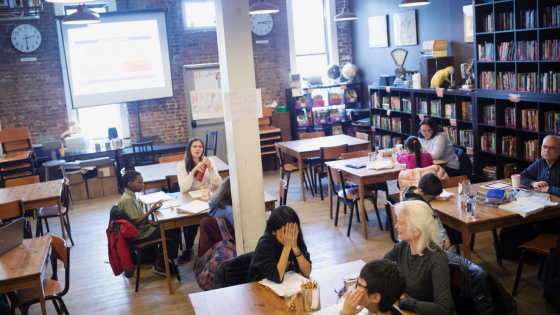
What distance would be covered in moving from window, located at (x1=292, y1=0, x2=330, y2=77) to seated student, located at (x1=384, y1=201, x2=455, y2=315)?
8.77 m

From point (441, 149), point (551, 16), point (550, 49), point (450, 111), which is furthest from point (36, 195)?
point (551, 16)

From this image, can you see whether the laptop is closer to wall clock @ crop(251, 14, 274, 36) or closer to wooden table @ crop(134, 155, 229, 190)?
wooden table @ crop(134, 155, 229, 190)

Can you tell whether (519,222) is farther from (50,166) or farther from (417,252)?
(50,166)

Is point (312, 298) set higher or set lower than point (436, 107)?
lower

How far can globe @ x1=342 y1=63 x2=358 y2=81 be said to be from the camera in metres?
11.4

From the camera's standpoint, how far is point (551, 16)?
6.20 metres

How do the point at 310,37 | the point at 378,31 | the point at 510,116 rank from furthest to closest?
the point at 310,37, the point at 378,31, the point at 510,116

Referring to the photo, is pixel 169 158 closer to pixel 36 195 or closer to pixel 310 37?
pixel 36 195

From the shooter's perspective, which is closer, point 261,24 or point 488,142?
point 488,142

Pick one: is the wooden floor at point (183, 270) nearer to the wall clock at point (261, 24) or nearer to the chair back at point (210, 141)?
the chair back at point (210, 141)

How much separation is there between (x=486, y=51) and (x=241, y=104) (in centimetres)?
430

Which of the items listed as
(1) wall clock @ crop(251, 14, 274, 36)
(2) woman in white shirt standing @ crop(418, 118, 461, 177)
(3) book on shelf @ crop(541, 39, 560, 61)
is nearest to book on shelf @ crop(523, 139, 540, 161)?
(2) woman in white shirt standing @ crop(418, 118, 461, 177)

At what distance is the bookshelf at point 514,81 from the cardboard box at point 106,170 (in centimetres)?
629

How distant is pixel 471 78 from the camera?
7.85 meters
